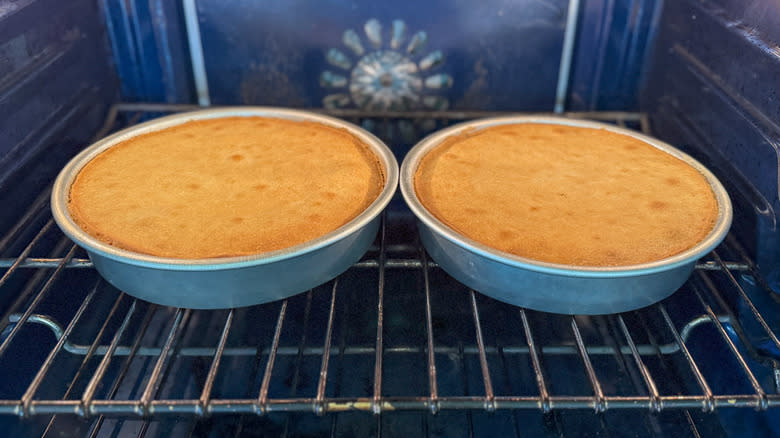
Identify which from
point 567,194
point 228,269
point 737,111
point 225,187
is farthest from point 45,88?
point 737,111

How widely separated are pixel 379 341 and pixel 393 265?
25 centimetres

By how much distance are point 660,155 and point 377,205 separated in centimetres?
70

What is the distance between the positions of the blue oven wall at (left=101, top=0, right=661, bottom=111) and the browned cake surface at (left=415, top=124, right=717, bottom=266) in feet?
0.62

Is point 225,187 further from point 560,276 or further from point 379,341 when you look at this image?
point 560,276

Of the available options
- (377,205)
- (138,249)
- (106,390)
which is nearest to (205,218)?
(138,249)

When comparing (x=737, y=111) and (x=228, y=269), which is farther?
(x=737, y=111)

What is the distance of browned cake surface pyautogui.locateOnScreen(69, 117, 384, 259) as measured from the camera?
104cm

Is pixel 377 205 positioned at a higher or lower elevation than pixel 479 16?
lower

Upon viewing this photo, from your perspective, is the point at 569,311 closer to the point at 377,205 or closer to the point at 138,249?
the point at 377,205

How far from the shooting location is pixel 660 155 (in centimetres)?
134

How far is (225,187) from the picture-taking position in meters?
1.20

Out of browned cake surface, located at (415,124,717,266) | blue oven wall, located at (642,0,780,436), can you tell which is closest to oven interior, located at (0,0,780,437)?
blue oven wall, located at (642,0,780,436)

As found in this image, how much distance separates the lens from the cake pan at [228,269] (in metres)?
0.94

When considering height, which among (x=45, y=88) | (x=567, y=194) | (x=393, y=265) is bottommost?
(x=393, y=265)
